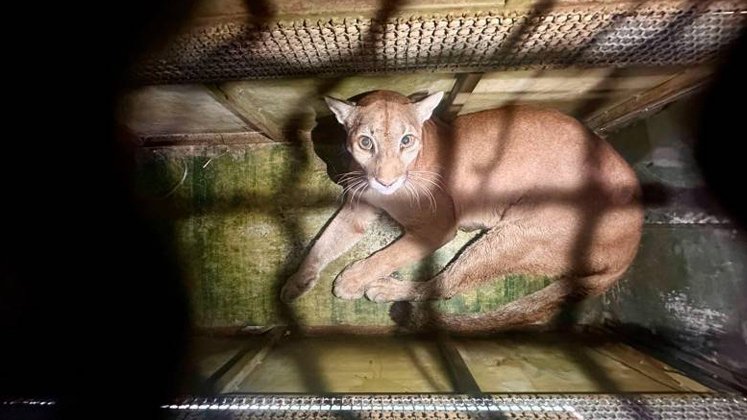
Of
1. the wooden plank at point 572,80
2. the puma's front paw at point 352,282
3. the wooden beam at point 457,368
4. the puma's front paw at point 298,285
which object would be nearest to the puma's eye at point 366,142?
the wooden plank at point 572,80

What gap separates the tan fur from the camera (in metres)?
2.05

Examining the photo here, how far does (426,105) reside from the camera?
6.61 ft

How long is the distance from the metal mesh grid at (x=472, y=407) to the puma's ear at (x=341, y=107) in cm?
127

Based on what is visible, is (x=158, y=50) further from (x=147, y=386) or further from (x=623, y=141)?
(x=623, y=141)

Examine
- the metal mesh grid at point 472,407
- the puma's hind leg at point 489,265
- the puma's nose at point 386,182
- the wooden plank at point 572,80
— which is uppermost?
the wooden plank at point 572,80

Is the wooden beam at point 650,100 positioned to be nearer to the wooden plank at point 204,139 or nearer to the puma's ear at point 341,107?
the puma's ear at point 341,107

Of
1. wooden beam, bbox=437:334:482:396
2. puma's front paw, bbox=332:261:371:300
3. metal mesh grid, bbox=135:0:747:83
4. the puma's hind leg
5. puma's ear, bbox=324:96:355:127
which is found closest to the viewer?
metal mesh grid, bbox=135:0:747:83

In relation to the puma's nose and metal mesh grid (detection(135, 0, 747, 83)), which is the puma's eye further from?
metal mesh grid (detection(135, 0, 747, 83))

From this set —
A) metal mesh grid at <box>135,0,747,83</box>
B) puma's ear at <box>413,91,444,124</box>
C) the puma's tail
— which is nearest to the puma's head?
puma's ear at <box>413,91,444,124</box>

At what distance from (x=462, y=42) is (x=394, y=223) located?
5.44 feet

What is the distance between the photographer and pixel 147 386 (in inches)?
70.4

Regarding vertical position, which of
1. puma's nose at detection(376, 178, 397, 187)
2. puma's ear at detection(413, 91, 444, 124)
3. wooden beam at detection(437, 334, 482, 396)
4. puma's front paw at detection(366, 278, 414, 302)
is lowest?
wooden beam at detection(437, 334, 482, 396)

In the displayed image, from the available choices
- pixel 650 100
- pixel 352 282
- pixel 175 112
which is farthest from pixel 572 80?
pixel 175 112

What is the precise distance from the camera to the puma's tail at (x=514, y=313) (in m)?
2.46
